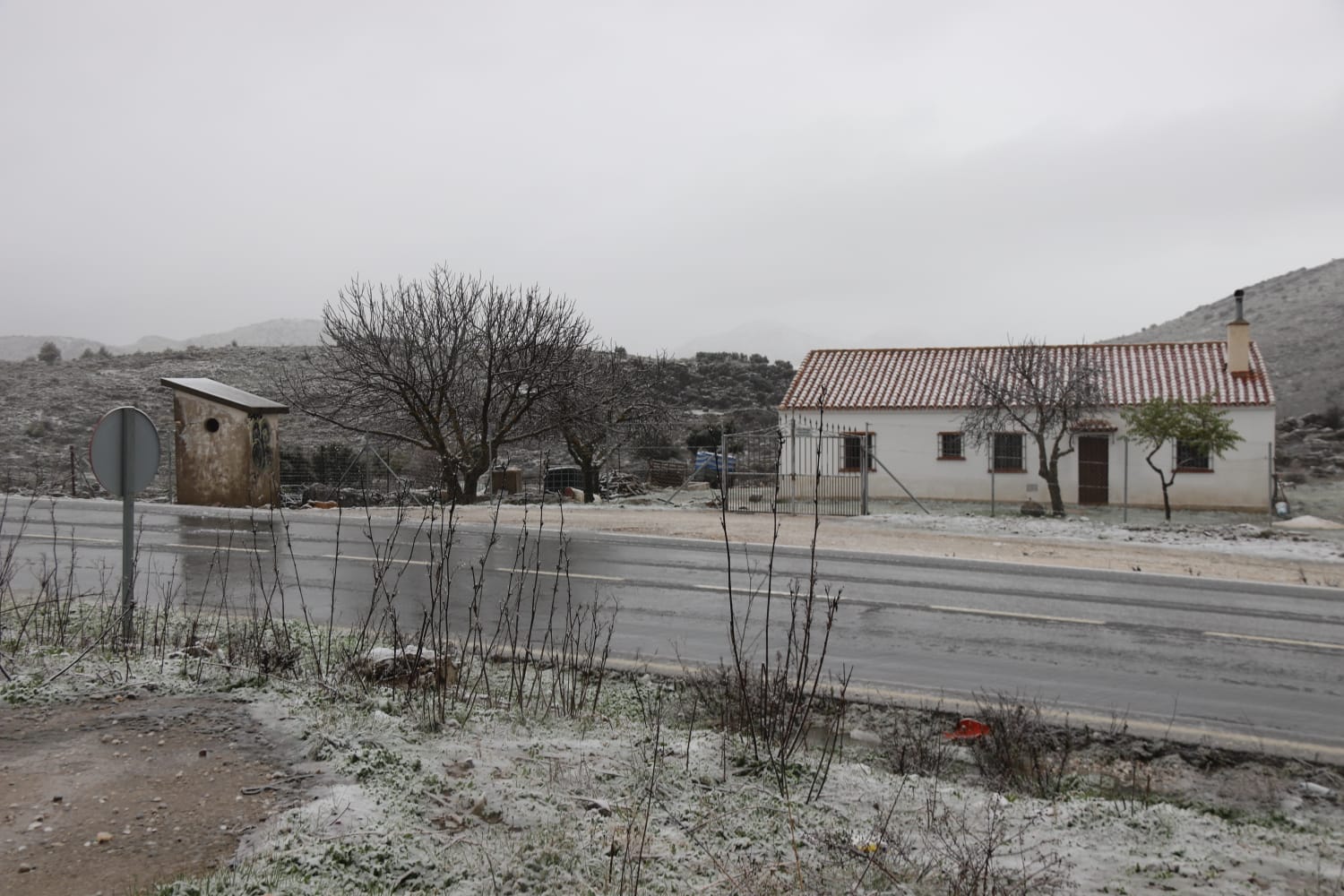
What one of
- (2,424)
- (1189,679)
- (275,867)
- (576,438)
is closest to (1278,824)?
(1189,679)

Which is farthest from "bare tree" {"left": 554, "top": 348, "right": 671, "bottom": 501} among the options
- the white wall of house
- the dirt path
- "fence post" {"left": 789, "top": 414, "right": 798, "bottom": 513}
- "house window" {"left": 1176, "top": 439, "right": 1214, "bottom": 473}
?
the dirt path

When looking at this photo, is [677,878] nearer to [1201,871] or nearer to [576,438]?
[1201,871]

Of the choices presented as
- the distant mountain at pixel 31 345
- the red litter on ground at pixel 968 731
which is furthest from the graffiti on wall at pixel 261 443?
the distant mountain at pixel 31 345

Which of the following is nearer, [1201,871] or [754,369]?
[1201,871]

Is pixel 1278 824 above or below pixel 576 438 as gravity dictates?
below

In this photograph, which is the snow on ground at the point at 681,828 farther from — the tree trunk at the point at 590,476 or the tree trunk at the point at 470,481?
the tree trunk at the point at 590,476

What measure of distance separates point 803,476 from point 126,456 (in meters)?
24.3

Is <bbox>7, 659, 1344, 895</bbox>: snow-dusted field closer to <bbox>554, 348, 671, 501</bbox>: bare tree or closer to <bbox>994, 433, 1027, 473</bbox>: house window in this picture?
<bbox>554, 348, 671, 501</bbox>: bare tree

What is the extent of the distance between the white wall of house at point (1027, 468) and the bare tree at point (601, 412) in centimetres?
511

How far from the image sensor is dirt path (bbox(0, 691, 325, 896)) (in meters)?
3.53

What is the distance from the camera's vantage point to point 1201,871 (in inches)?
160

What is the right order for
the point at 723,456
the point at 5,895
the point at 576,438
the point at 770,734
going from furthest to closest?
the point at 576,438, the point at 723,456, the point at 770,734, the point at 5,895

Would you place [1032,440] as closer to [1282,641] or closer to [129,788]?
[1282,641]

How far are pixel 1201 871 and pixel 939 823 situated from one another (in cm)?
111
